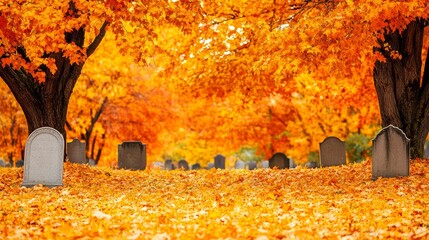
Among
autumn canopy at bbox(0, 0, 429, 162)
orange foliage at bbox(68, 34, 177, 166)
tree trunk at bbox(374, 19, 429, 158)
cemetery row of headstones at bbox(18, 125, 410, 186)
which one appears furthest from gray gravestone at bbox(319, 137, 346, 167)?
orange foliage at bbox(68, 34, 177, 166)

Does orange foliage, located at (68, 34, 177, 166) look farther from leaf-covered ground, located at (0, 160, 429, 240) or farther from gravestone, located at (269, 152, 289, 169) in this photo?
→ leaf-covered ground, located at (0, 160, 429, 240)

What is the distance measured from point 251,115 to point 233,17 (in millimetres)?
17912

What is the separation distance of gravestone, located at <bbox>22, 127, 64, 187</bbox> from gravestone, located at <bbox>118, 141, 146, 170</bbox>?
8.04 metres

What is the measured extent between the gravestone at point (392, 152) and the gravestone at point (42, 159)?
6.69 metres

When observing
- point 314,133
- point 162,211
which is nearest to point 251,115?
point 314,133

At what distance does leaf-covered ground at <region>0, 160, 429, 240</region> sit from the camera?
24.7 ft

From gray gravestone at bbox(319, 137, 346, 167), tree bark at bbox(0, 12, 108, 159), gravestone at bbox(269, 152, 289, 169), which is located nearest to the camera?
tree bark at bbox(0, 12, 108, 159)

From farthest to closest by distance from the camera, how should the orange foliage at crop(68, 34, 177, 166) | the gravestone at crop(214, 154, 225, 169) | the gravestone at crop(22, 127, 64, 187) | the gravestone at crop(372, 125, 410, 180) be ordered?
the gravestone at crop(214, 154, 225, 169), the orange foliage at crop(68, 34, 177, 166), the gravestone at crop(372, 125, 410, 180), the gravestone at crop(22, 127, 64, 187)

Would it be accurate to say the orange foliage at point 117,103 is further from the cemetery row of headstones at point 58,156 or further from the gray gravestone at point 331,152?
the cemetery row of headstones at point 58,156

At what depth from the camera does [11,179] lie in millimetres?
15438

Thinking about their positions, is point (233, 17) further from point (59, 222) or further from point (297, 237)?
point (297, 237)

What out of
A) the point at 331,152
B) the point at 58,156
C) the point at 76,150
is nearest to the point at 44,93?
the point at 58,156

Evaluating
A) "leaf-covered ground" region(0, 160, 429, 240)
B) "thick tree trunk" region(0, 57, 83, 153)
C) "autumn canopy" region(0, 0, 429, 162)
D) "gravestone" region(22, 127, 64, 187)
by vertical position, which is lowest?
"leaf-covered ground" region(0, 160, 429, 240)

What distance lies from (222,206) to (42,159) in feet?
17.7
